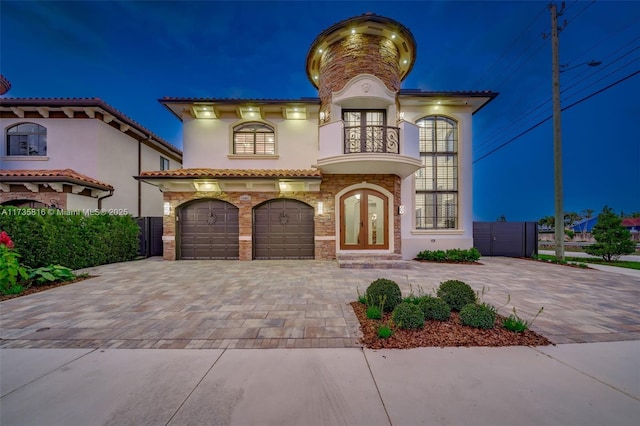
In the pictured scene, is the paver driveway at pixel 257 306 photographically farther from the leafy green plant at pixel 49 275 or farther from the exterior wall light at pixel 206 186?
the exterior wall light at pixel 206 186

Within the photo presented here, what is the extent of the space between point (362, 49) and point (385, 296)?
9.14 meters

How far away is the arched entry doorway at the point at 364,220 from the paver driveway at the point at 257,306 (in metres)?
2.01

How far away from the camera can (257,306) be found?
4.50 meters

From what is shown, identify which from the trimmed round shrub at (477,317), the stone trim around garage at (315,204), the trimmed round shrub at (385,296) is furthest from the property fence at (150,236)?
the trimmed round shrub at (477,317)

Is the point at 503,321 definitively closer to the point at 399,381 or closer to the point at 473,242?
the point at 399,381

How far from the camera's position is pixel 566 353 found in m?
2.87

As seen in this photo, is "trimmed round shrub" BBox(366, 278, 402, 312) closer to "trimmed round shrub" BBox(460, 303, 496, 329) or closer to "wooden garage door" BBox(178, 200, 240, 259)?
"trimmed round shrub" BBox(460, 303, 496, 329)

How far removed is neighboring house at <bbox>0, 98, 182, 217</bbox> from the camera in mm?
9000

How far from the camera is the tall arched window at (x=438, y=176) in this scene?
34.6 feet

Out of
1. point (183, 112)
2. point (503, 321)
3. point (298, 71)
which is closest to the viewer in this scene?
point (503, 321)

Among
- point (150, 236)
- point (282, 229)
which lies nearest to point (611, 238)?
point (282, 229)

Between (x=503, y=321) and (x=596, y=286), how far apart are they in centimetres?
482

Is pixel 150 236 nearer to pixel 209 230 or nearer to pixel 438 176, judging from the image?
pixel 209 230

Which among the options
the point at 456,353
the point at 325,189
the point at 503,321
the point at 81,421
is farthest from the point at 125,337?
the point at 325,189
